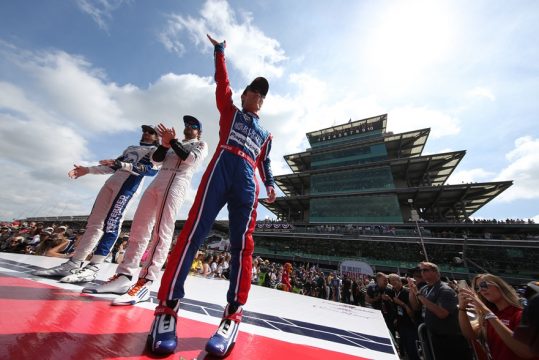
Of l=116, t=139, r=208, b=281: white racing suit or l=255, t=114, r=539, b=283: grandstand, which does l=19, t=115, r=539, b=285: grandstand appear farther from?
l=116, t=139, r=208, b=281: white racing suit

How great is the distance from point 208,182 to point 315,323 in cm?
175

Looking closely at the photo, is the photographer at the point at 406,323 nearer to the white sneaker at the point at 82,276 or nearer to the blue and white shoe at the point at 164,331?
the blue and white shoe at the point at 164,331

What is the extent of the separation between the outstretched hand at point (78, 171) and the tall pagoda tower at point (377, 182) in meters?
29.7

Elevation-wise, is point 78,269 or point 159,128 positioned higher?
point 159,128

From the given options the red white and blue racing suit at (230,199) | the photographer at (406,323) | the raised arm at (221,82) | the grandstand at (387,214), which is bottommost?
the photographer at (406,323)

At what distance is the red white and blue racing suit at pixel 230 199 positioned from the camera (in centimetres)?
142

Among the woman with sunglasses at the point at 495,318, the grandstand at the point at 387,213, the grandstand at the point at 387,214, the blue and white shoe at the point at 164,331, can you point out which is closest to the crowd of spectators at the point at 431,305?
the woman with sunglasses at the point at 495,318

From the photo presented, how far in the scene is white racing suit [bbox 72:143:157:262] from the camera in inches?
103

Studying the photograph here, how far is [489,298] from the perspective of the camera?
236 cm

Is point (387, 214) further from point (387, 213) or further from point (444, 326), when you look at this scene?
point (444, 326)

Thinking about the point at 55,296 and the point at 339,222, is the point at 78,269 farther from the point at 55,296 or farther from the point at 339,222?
the point at 339,222

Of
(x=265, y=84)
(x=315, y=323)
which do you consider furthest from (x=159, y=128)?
(x=315, y=323)

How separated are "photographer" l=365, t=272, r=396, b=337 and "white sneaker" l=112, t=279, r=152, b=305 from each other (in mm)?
4677

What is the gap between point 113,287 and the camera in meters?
2.02
